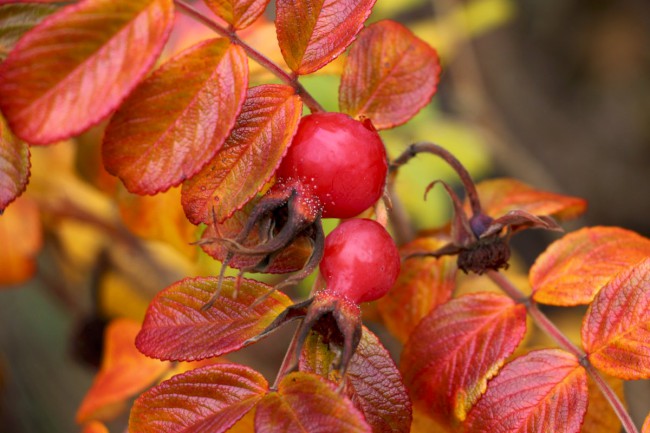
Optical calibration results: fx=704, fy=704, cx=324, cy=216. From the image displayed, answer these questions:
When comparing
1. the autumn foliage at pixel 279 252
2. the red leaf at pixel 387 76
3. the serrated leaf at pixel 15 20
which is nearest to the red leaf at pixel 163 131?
the autumn foliage at pixel 279 252

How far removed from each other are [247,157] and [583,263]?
384 millimetres

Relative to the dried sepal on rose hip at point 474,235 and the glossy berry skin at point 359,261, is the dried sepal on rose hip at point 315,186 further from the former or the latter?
the dried sepal on rose hip at point 474,235

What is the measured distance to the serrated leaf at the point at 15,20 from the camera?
583 millimetres

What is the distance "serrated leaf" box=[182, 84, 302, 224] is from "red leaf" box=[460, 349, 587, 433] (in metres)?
0.29

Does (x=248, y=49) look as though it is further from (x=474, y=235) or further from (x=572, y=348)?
(x=572, y=348)

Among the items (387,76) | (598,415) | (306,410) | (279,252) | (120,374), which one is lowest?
(120,374)

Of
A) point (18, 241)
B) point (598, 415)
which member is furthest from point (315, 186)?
point (18, 241)

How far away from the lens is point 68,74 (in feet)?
1.68

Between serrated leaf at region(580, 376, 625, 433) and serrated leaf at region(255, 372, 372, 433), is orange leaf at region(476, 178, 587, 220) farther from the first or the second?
serrated leaf at region(255, 372, 372, 433)

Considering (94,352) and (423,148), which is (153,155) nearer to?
(423,148)

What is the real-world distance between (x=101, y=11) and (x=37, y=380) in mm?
1363

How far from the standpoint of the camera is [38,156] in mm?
1416

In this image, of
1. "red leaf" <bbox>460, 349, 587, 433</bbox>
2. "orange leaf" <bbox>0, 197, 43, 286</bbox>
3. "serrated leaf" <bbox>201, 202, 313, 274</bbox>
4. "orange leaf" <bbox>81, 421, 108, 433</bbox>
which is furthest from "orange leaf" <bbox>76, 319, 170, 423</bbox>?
"red leaf" <bbox>460, 349, 587, 433</bbox>

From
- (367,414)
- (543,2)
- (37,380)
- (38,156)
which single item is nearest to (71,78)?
(367,414)
